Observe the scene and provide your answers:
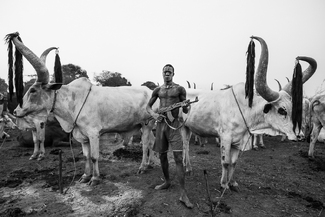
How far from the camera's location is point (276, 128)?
13.3ft

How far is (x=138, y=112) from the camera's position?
17.6 feet

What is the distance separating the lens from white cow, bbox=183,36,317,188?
3853 mm

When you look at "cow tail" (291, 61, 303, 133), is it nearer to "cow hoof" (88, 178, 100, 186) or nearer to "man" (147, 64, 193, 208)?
"man" (147, 64, 193, 208)

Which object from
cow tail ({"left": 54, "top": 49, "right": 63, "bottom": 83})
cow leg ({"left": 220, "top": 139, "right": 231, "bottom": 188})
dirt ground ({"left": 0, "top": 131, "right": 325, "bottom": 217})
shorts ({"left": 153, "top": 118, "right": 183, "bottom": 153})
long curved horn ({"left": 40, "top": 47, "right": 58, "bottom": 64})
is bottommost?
dirt ground ({"left": 0, "top": 131, "right": 325, "bottom": 217})

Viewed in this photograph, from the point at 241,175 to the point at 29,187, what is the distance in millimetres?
5241

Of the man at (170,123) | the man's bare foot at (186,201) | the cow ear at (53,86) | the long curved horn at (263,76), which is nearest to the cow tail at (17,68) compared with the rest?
the cow ear at (53,86)

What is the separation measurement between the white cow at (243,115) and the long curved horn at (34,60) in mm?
3784

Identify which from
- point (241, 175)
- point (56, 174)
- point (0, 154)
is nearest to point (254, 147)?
point (241, 175)

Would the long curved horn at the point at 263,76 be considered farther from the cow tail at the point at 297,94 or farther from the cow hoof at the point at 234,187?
the cow hoof at the point at 234,187

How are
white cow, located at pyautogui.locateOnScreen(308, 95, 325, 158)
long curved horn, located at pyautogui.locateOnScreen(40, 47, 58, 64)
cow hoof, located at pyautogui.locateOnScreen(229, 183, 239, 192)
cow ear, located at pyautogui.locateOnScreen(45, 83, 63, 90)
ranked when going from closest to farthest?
cow hoof, located at pyautogui.locateOnScreen(229, 183, 239, 192)
cow ear, located at pyautogui.locateOnScreen(45, 83, 63, 90)
long curved horn, located at pyautogui.locateOnScreen(40, 47, 58, 64)
white cow, located at pyautogui.locateOnScreen(308, 95, 325, 158)

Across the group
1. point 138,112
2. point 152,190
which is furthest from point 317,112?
point 152,190

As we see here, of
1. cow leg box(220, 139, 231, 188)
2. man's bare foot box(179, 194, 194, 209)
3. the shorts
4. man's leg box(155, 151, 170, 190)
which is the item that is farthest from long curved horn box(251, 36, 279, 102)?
man's bare foot box(179, 194, 194, 209)

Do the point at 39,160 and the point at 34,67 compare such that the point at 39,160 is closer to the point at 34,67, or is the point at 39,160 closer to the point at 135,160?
the point at 135,160

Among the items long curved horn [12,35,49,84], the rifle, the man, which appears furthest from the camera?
long curved horn [12,35,49,84]
